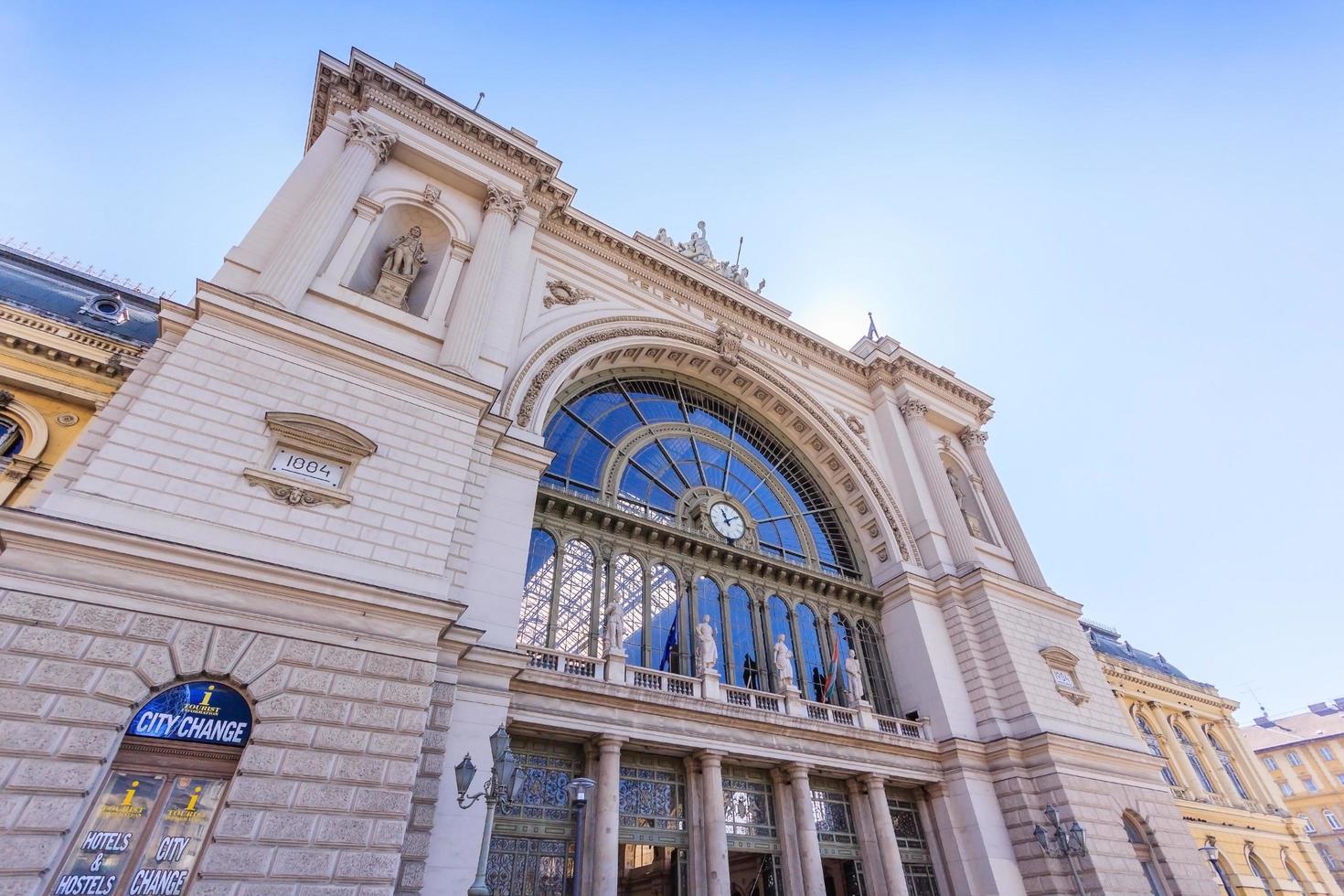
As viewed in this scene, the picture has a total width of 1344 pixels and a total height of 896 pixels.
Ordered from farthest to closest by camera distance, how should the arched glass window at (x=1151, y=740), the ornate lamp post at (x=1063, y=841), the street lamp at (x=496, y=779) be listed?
the arched glass window at (x=1151, y=740), the ornate lamp post at (x=1063, y=841), the street lamp at (x=496, y=779)

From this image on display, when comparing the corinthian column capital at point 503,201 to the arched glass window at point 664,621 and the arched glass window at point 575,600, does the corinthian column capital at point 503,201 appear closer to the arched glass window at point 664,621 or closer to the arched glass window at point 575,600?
the arched glass window at point 575,600

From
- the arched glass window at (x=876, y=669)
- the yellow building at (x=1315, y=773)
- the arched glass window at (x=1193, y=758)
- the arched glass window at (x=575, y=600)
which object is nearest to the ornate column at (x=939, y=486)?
the arched glass window at (x=876, y=669)

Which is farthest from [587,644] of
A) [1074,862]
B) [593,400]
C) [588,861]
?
[1074,862]

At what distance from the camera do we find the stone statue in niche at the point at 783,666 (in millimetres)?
17922

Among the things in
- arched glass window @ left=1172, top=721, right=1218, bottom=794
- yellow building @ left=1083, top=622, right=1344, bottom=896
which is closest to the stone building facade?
yellow building @ left=1083, top=622, right=1344, bottom=896

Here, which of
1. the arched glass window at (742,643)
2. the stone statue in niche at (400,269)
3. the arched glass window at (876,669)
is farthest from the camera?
the arched glass window at (876,669)

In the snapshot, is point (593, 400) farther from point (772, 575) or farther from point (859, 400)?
point (859, 400)

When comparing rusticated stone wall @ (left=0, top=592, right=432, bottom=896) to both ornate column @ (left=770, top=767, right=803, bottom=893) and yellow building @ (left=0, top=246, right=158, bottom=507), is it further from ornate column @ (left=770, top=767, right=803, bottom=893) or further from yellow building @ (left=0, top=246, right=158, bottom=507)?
ornate column @ (left=770, top=767, right=803, bottom=893)

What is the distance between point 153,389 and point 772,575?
16491 millimetres

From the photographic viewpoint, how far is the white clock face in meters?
21.6

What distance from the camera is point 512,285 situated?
1858 cm

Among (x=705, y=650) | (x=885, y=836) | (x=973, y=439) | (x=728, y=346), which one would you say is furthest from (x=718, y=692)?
(x=973, y=439)

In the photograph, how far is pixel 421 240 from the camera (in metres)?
18.9

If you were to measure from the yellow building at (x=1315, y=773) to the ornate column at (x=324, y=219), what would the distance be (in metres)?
A: 71.4
